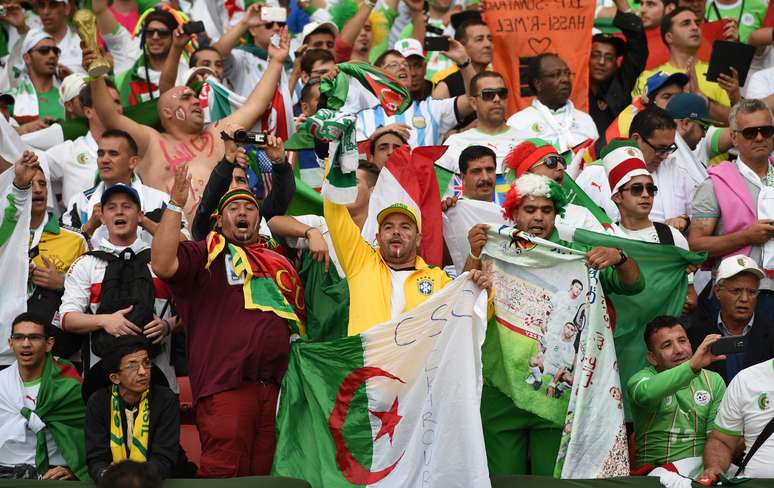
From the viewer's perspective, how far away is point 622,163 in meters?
9.98

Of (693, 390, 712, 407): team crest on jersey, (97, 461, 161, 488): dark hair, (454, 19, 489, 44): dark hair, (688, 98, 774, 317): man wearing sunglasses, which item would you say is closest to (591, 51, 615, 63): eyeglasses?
(454, 19, 489, 44): dark hair

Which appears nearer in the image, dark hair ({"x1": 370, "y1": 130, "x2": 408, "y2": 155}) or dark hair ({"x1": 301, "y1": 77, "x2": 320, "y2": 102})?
dark hair ({"x1": 370, "y1": 130, "x2": 408, "y2": 155})

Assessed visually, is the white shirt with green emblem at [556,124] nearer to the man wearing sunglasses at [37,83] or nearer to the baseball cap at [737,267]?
the baseball cap at [737,267]

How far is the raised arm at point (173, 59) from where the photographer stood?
12.3 metres

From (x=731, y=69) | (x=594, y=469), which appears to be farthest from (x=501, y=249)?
(x=731, y=69)

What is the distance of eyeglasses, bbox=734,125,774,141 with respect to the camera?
10648 mm

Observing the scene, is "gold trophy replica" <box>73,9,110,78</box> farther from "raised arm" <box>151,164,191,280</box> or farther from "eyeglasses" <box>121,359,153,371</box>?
"eyeglasses" <box>121,359,153,371</box>

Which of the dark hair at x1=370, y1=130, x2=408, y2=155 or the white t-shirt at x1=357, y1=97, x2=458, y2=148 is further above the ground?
the white t-shirt at x1=357, y1=97, x2=458, y2=148

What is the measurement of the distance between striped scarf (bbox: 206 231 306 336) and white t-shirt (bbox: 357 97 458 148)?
2773 millimetres

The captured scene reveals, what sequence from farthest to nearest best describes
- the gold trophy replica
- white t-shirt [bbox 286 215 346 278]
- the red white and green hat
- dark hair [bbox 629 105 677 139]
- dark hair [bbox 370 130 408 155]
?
dark hair [bbox 629 105 677 139] < the gold trophy replica < dark hair [bbox 370 130 408 155] < the red white and green hat < white t-shirt [bbox 286 215 346 278]

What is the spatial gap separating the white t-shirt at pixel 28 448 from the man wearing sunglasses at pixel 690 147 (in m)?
4.79

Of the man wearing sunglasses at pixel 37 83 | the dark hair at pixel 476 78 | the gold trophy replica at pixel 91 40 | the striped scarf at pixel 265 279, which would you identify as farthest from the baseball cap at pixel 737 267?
the man wearing sunglasses at pixel 37 83

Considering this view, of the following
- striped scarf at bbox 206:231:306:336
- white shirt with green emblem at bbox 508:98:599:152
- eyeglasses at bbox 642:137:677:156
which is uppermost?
white shirt with green emblem at bbox 508:98:599:152

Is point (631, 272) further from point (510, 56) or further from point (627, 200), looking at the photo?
point (510, 56)
